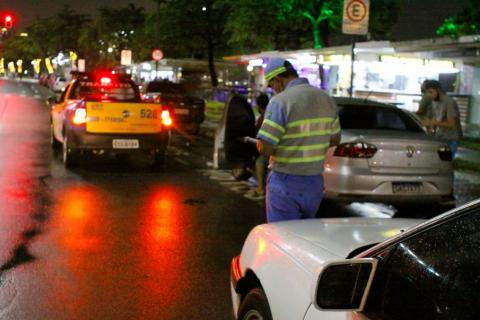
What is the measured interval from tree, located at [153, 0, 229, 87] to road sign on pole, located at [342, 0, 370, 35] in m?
30.5

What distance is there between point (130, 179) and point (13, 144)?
18.7 ft

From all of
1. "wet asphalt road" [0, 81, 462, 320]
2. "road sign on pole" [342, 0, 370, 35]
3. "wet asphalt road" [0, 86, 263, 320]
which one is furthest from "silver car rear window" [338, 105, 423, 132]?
"road sign on pole" [342, 0, 370, 35]

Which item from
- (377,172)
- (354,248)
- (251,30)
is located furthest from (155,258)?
(251,30)

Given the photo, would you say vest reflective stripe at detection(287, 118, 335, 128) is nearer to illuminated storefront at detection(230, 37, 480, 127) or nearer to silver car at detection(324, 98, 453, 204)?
silver car at detection(324, 98, 453, 204)

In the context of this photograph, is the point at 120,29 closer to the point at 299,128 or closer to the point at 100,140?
the point at 100,140

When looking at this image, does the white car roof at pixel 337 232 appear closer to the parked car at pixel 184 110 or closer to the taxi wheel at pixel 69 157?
the taxi wheel at pixel 69 157

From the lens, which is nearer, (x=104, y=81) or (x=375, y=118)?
(x=375, y=118)

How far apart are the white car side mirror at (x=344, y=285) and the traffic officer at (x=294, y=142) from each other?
8.03ft

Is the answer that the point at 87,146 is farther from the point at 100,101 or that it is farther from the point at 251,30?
the point at 251,30

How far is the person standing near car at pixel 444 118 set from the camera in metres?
9.48

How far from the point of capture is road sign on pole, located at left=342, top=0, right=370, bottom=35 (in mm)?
12023

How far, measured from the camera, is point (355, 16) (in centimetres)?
1212

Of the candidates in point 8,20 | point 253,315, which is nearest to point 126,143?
point 253,315

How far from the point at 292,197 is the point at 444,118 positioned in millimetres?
5534
